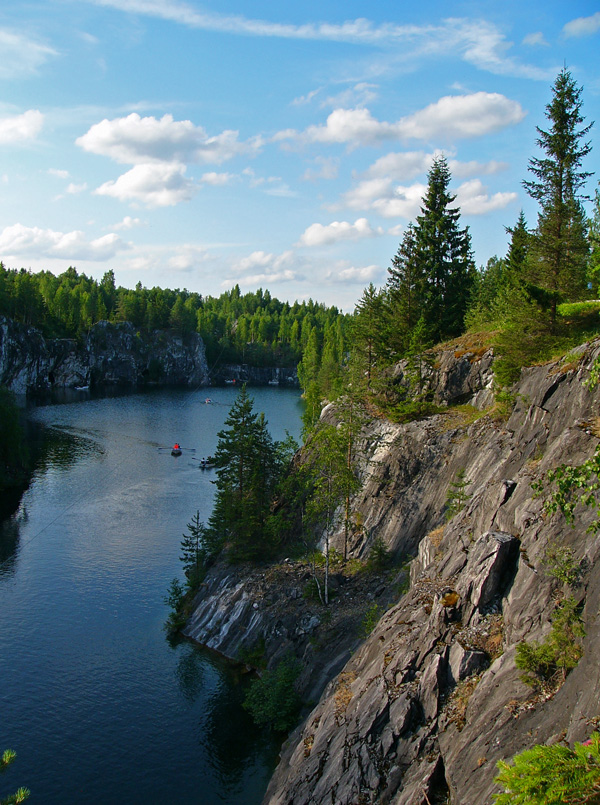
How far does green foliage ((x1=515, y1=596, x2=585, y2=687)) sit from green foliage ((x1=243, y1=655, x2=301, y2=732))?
58.2 feet

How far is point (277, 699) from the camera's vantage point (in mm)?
29016

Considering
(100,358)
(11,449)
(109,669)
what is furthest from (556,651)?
(100,358)

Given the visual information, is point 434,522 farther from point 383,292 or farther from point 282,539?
point 383,292

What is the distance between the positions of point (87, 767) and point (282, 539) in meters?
19.1

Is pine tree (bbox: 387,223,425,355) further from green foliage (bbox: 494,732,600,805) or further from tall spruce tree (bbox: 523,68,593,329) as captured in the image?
green foliage (bbox: 494,732,600,805)

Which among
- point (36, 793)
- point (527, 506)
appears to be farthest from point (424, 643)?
point (36, 793)

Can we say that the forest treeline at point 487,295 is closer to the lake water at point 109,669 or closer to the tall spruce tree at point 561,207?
the tall spruce tree at point 561,207

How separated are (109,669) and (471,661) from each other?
24.8m

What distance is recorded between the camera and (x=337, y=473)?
35.6 metres

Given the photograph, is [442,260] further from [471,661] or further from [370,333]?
[471,661]

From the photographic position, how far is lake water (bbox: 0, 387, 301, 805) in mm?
26750

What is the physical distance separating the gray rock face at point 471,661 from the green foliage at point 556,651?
284 millimetres

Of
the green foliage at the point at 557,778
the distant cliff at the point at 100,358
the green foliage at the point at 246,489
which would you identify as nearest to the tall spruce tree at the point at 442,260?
the green foliage at the point at 246,489

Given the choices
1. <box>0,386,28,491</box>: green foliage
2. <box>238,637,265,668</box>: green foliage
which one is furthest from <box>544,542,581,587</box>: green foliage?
<box>0,386,28,491</box>: green foliage
